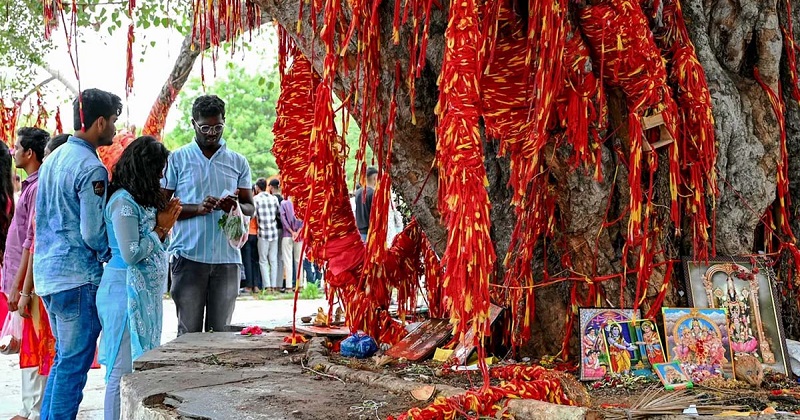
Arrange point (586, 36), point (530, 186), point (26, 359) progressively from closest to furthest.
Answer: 1. point (586, 36)
2. point (530, 186)
3. point (26, 359)

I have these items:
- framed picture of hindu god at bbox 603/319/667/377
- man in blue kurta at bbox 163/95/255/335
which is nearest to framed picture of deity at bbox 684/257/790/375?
framed picture of hindu god at bbox 603/319/667/377

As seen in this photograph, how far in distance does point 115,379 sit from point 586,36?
233 centimetres

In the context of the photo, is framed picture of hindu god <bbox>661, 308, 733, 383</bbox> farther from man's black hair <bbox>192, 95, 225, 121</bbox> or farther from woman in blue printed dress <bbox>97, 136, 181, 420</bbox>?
man's black hair <bbox>192, 95, 225, 121</bbox>

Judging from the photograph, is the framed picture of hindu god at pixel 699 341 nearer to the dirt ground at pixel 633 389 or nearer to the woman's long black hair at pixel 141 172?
the dirt ground at pixel 633 389

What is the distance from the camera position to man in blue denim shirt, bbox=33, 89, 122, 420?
3404mm

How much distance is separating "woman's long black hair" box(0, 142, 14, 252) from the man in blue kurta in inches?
37.5

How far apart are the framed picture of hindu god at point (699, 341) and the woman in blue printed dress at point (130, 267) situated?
6.91 feet

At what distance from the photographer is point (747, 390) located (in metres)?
2.60

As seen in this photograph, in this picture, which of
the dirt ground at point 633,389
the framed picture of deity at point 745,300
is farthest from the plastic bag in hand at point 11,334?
the framed picture of deity at point 745,300

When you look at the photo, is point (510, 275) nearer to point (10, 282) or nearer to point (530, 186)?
point (530, 186)

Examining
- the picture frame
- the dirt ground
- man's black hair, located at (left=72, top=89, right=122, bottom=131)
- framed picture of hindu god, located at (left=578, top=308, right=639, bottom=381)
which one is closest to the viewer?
the dirt ground

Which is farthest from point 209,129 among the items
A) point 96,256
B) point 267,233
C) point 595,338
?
point 267,233

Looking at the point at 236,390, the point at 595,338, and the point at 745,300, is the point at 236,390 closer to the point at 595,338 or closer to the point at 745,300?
the point at 595,338

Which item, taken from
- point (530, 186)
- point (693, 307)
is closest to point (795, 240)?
point (693, 307)
